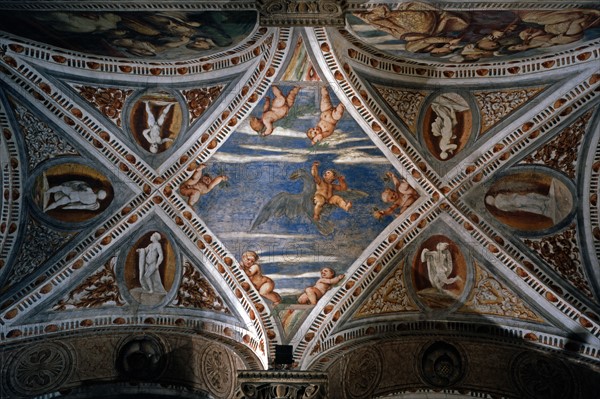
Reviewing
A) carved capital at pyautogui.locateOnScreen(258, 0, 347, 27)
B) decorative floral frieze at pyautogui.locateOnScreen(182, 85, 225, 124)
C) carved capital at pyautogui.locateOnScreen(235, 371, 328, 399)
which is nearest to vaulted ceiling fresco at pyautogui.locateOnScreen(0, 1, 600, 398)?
decorative floral frieze at pyautogui.locateOnScreen(182, 85, 225, 124)

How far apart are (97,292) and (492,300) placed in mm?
5037

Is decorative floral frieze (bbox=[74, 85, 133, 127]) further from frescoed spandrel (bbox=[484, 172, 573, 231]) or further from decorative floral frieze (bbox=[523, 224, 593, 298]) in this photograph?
decorative floral frieze (bbox=[523, 224, 593, 298])

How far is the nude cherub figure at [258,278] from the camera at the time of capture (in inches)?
508

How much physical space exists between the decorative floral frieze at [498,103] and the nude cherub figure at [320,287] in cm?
265

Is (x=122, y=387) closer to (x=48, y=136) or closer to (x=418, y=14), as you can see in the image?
(x=48, y=136)

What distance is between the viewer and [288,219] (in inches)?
515

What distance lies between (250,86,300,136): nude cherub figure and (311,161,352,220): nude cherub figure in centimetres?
75

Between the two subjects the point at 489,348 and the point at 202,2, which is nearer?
the point at 202,2

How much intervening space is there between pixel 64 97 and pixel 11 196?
1.45 m

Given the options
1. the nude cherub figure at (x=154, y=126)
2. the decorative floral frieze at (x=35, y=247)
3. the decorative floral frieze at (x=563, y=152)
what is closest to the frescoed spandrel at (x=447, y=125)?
the decorative floral frieze at (x=563, y=152)

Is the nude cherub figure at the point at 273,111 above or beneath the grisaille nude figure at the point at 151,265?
above

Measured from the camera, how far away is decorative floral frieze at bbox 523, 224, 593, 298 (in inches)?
506

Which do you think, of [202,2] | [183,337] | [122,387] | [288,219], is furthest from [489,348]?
[202,2]

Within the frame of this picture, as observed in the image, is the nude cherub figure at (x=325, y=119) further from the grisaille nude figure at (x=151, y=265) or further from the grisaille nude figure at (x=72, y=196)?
the grisaille nude figure at (x=72, y=196)
